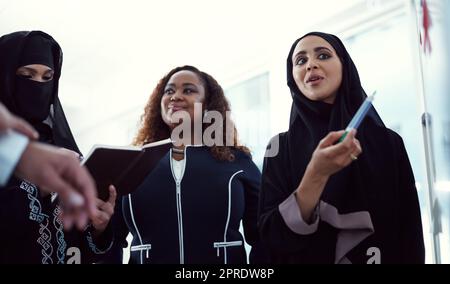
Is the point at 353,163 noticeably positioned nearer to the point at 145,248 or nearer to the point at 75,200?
the point at 145,248

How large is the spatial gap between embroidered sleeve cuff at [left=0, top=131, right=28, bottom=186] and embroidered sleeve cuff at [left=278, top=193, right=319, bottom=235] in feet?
1.91

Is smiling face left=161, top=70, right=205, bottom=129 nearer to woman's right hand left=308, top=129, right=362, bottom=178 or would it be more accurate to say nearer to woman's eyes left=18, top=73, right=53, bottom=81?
woman's eyes left=18, top=73, right=53, bottom=81

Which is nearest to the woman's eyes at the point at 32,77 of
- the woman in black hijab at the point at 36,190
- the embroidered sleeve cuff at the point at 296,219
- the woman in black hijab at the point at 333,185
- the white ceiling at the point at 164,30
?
the woman in black hijab at the point at 36,190

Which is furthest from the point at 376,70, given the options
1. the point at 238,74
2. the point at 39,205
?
the point at 39,205

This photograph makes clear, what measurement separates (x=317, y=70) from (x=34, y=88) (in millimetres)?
736

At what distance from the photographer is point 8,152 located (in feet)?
1.65

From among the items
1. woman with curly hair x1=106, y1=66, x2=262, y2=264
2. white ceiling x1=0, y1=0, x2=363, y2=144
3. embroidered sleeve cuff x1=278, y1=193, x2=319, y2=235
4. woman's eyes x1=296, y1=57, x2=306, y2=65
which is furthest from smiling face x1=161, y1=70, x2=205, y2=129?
white ceiling x1=0, y1=0, x2=363, y2=144

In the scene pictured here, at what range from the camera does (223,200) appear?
50.0 inches

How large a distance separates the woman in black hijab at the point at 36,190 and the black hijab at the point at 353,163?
0.50 m

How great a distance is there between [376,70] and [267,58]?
2.74 ft

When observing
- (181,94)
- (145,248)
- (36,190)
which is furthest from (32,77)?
(145,248)

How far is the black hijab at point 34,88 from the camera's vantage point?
1134mm

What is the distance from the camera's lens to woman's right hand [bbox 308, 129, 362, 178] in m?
0.80
